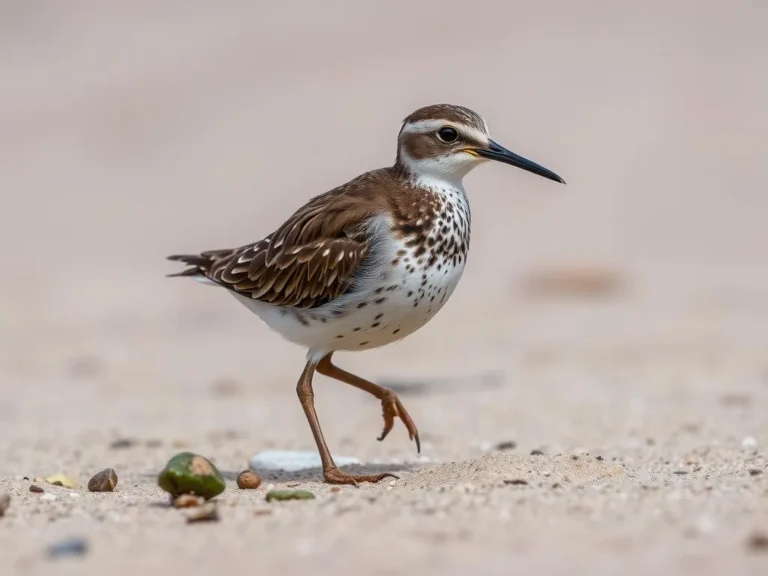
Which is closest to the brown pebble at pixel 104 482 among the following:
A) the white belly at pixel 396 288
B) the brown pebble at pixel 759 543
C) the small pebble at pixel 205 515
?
the white belly at pixel 396 288

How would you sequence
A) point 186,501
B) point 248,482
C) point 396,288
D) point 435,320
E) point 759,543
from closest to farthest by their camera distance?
point 759,543, point 186,501, point 248,482, point 396,288, point 435,320

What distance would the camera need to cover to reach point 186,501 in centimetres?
621

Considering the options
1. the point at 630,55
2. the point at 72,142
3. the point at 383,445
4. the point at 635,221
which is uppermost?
the point at 630,55

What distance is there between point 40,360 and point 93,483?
6.01 m

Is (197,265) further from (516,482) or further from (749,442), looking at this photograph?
(749,442)

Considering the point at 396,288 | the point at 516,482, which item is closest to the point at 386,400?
the point at 396,288

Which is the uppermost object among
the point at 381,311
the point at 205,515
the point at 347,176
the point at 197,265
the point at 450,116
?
the point at 347,176

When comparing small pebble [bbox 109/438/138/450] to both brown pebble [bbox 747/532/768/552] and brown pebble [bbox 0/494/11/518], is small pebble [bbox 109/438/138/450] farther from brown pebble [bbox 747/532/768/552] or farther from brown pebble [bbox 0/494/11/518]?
brown pebble [bbox 747/532/768/552]

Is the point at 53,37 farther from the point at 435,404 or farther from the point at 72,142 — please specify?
the point at 435,404

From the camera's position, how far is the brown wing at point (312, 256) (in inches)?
298

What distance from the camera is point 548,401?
10781mm

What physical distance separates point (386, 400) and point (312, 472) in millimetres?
643

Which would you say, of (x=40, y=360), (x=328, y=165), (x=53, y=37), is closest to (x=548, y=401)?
(x=40, y=360)

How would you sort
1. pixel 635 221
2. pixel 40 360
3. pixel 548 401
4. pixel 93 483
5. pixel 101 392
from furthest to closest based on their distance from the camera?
1. pixel 635 221
2. pixel 40 360
3. pixel 101 392
4. pixel 548 401
5. pixel 93 483
